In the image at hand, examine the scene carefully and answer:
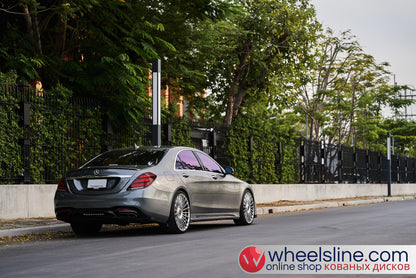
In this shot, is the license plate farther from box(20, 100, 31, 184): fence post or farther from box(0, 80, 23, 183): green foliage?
box(20, 100, 31, 184): fence post

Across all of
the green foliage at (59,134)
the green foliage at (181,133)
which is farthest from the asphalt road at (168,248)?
the green foliage at (181,133)

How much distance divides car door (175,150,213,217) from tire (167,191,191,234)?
0.18 meters

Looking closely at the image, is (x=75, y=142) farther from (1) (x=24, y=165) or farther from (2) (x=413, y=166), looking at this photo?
(2) (x=413, y=166)

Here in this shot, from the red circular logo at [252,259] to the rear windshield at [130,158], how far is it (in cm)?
351

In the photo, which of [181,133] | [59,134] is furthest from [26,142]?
[181,133]

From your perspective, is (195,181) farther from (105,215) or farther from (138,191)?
(105,215)

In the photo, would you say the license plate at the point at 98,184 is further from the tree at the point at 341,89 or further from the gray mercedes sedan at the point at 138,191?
the tree at the point at 341,89

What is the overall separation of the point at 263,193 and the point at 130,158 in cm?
1223

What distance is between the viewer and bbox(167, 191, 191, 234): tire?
11.2 meters

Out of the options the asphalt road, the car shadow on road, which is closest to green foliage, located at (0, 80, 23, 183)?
the car shadow on road

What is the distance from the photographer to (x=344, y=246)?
30.2 ft

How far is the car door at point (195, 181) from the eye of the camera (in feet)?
38.9

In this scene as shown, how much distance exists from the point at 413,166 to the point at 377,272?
Answer: 48944mm

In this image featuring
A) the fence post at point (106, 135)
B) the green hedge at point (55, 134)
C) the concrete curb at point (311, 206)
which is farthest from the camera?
the concrete curb at point (311, 206)
